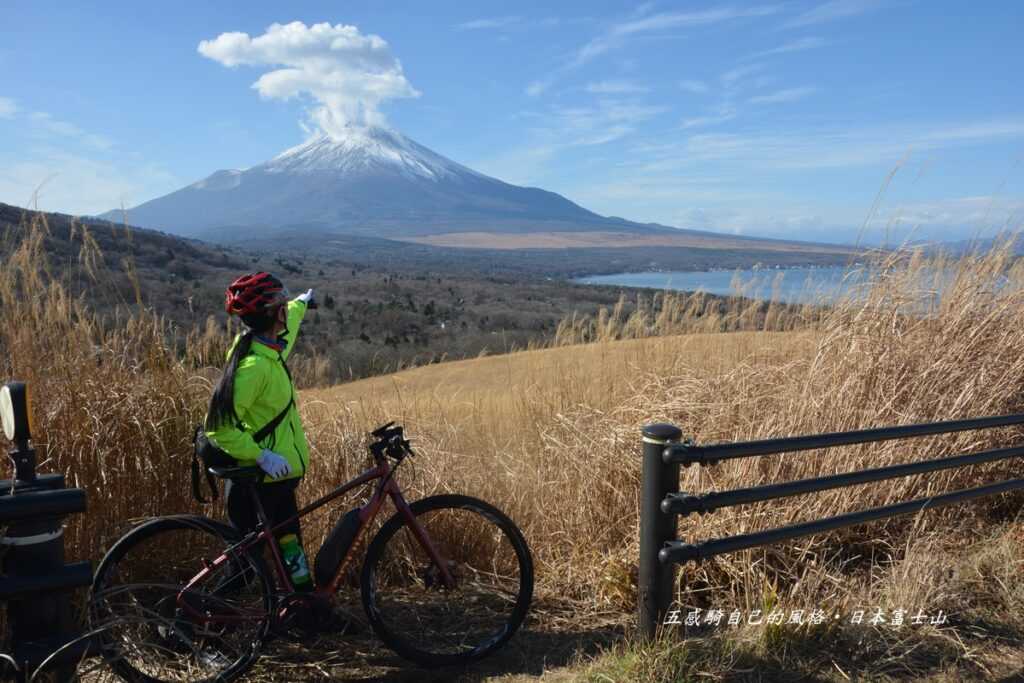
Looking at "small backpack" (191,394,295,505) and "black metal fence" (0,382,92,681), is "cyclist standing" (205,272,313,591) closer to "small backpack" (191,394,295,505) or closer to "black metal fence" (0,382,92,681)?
"small backpack" (191,394,295,505)

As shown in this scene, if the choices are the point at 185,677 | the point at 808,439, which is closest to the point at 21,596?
the point at 185,677

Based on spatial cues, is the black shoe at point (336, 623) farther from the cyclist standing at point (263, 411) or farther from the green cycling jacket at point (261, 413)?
the green cycling jacket at point (261, 413)

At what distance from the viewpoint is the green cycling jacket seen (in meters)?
3.62

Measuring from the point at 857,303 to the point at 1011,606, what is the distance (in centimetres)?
315

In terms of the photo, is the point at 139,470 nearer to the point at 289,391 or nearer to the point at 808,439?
the point at 289,391

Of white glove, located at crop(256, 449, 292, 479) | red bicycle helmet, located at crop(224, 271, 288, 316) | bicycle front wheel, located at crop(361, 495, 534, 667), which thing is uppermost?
red bicycle helmet, located at crop(224, 271, 288, 316)

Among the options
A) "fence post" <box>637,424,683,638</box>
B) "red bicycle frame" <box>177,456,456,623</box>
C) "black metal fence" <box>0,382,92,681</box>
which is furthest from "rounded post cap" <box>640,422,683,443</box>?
"black metal fence" <box>0,382,92,681</box>

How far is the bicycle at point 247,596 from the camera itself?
3.69 meters

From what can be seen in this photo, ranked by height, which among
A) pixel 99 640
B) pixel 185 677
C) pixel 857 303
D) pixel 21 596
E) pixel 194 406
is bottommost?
pixel 185 677

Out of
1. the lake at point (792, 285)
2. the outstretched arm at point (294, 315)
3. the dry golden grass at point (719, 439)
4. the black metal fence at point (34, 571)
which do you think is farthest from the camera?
the lake at point (792, 285)

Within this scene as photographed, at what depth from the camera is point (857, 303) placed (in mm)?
6812

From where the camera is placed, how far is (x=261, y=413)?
3768 millimetres

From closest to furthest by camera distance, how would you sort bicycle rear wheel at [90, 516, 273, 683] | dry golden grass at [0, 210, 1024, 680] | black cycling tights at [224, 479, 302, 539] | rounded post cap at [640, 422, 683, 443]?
rounded post cap at [640, 422, 683, 443] → bicycle rear wheel at [90, 516, 273, 683] → black cycling tights at [224, 479, 302, 539] → dry golden grass at [0, 210, 1024, 680]

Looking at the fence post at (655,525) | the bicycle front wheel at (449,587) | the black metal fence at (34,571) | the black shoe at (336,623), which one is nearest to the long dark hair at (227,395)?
the black metal fence at (34,571)
